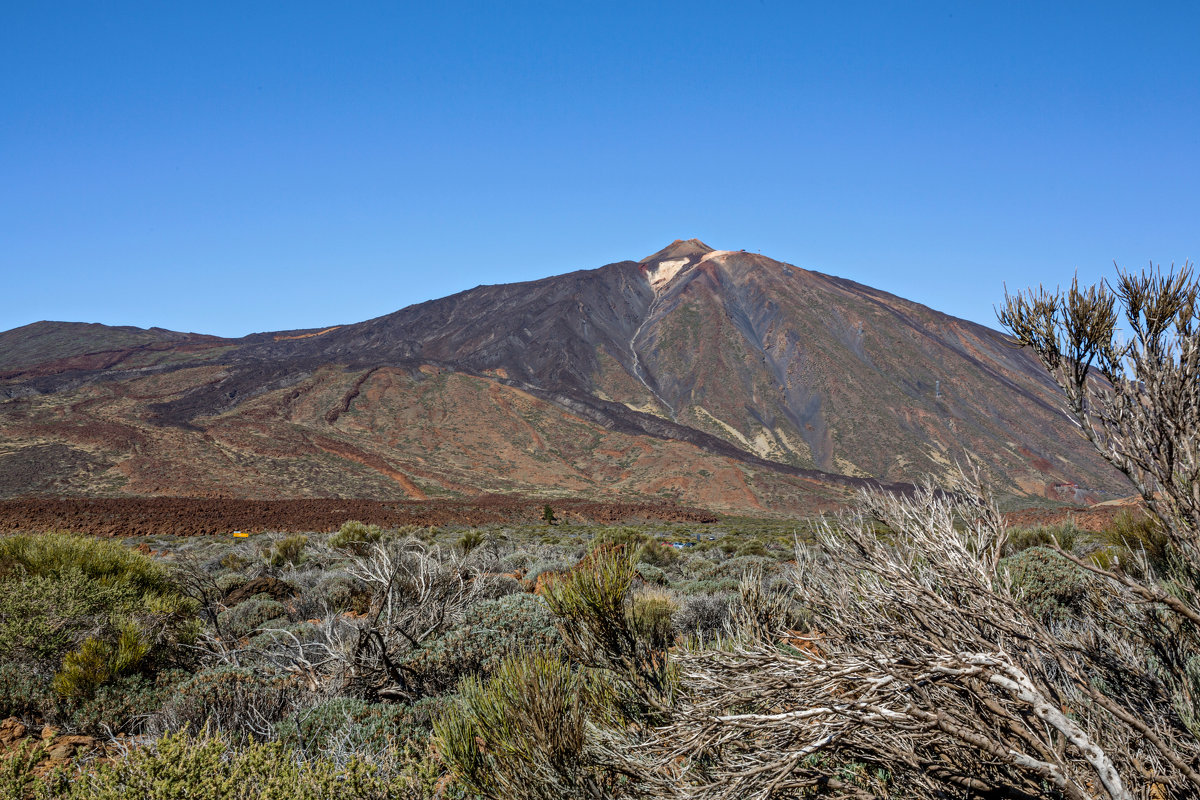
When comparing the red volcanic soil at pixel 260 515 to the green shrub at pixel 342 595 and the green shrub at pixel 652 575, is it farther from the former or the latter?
the green shrub at pixel 652 575

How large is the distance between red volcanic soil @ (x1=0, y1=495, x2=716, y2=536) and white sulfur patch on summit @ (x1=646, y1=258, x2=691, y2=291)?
83.7 metres

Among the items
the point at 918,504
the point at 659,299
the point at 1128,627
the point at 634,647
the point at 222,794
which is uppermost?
the point at 659,299

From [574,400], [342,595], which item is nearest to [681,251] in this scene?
[574,400]

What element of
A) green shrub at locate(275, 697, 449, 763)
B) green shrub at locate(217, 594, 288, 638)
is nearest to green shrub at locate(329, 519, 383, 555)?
green shrub at locate(217, 594, 288, 638)

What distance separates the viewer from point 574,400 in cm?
6656

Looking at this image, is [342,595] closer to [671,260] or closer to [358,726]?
[358,726]

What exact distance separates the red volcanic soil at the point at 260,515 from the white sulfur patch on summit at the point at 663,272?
83657mm

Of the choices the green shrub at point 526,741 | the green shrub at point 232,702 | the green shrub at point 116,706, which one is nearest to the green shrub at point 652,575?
the green shrub at point 232,702

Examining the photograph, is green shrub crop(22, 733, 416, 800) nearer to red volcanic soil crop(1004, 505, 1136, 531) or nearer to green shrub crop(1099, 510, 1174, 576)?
green shrub crop(1099, 510, 1174, 576)

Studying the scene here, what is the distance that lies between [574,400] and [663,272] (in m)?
59.2

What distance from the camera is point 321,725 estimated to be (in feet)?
14.1

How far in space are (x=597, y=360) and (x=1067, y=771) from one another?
3346 inches

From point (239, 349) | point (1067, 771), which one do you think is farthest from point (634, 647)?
point (239, 349)

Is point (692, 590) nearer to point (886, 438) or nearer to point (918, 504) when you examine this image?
point (918, 504)
